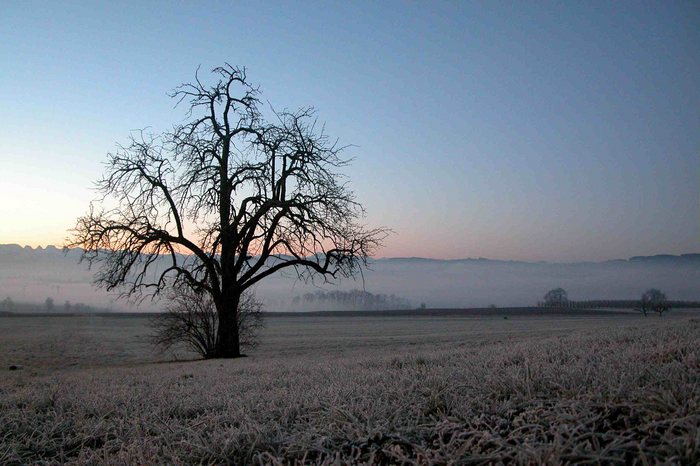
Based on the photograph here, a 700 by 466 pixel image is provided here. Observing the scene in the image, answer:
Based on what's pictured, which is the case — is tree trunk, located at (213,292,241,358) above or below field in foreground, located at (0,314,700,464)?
below

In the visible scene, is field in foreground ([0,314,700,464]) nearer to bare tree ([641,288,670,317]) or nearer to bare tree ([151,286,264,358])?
bare tree ([151,286,264,358])

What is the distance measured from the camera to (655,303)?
76.0 meters

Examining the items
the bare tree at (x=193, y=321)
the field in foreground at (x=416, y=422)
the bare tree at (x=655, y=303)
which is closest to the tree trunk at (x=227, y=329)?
the bare tree at (x=193, y=321)

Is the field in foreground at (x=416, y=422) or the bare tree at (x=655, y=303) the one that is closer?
the field in foreground at (x=416, y=422)

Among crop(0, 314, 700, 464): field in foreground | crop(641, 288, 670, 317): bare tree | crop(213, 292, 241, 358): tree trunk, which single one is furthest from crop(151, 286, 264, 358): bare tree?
crop(641, 288, 670, 317): bare tree

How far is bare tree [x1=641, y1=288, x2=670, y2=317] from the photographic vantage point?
74419 mm

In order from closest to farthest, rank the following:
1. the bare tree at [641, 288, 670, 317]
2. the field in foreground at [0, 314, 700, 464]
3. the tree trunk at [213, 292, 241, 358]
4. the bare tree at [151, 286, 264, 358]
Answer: the field in foreground at [0, 314, 700, 464] → the tree trunk at [213, 292, 241, 358] → the bare tree at [151, 286, 264, 358] → the bare tree at [641, 288, 670, 317]

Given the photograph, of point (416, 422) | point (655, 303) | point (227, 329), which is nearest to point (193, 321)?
point (227, 329)

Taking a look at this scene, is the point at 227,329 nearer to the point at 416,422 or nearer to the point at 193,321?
the point at 193,321

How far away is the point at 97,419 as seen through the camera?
4.50 m

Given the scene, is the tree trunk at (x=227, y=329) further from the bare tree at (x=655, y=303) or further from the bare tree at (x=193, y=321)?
the bare tree at (x=655, y=303)

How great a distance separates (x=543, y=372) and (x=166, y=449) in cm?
308

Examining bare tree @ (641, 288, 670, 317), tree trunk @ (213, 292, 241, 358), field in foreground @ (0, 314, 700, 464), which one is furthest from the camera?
bare tree @ (641, 288, 670, 317)

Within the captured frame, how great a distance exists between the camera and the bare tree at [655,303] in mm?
74419
